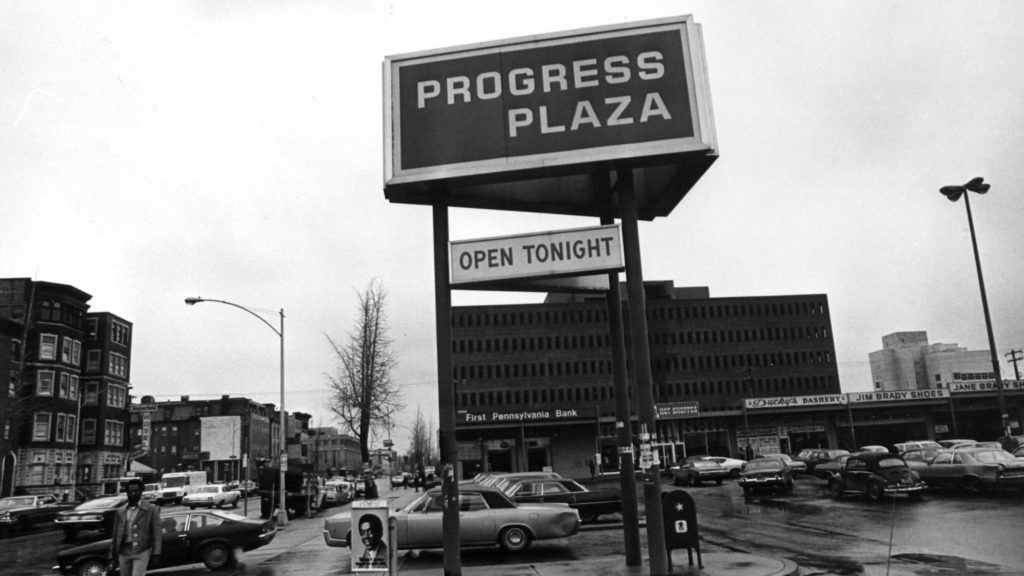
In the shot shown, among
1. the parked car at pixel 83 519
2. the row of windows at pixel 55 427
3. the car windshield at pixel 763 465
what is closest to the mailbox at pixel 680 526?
the car windshield at pixel 763 465

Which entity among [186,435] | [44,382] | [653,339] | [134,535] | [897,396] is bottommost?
[134,535]

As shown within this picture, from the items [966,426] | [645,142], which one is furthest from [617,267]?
[966,426]

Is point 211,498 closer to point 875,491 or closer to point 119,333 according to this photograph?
point 119,333

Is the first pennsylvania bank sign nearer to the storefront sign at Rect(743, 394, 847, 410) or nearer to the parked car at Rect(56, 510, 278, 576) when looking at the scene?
the parked car at Rect(56, 510, 278, 576)

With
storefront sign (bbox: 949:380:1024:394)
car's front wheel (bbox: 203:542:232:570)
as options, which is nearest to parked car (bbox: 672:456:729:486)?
car's front wheel (bbox: 203:542:232:570)

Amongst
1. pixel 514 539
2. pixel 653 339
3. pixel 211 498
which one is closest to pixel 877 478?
pixel 514 539

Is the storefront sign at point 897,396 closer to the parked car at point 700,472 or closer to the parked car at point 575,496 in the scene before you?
the parked car at point 700,472

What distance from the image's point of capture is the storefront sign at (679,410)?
72438 mm

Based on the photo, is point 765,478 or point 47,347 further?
point 47,347

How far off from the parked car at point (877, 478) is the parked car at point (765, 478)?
305 cm

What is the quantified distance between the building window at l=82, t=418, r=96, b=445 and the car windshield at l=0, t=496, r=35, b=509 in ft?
129

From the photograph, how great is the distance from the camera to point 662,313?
302 feet

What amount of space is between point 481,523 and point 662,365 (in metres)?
77.5

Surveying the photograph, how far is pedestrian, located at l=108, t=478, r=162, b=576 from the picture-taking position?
10344mm
